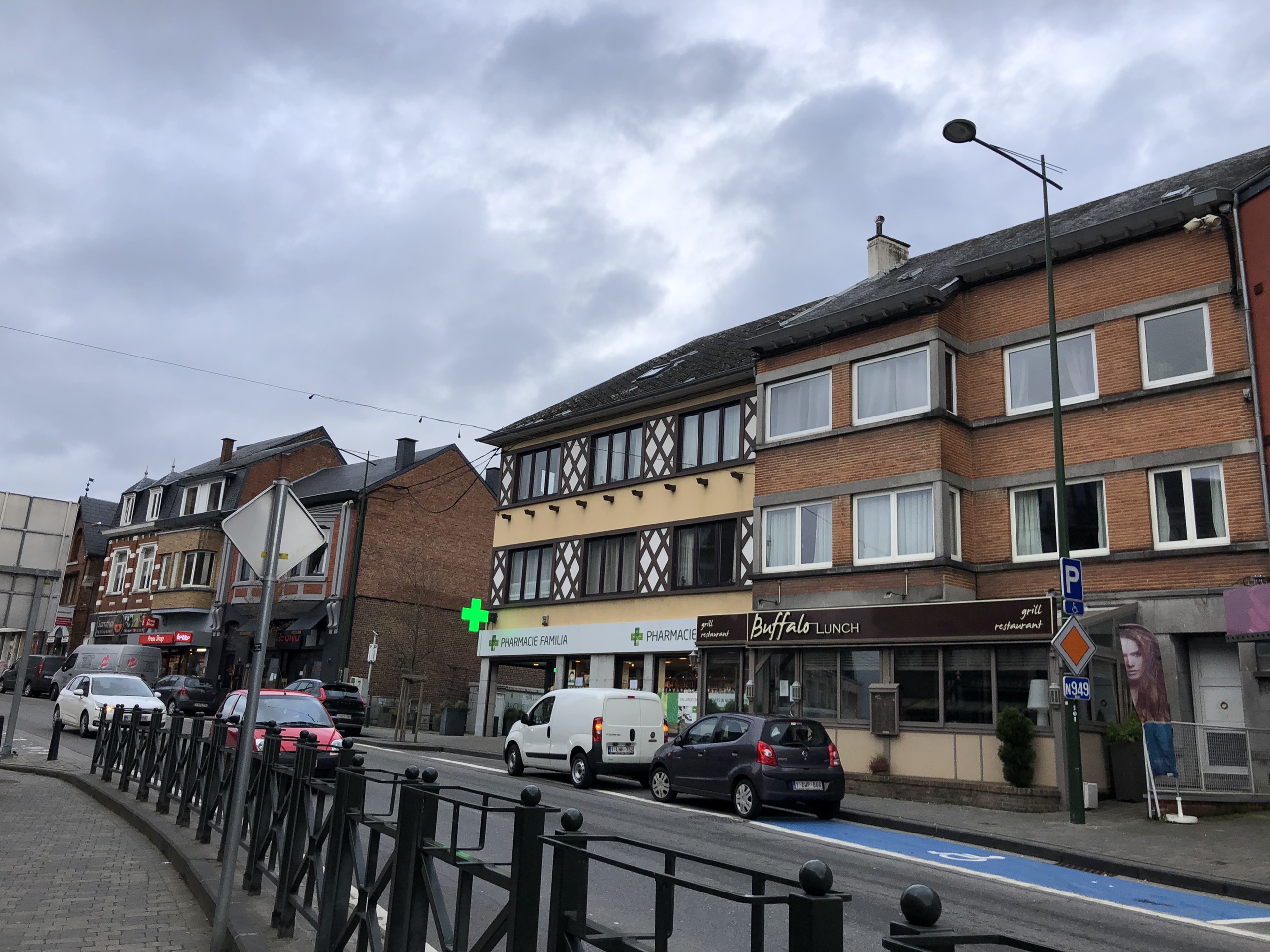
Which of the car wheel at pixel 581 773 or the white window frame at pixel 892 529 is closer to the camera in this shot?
the car wheel at pixel 581 773

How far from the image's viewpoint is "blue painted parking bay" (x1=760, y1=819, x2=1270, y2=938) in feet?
32.0

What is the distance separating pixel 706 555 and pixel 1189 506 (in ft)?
38.2

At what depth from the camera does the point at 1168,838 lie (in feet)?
43.1

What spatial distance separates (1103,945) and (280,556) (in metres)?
6.99

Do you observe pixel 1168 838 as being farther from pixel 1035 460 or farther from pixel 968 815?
pixel 1035 460

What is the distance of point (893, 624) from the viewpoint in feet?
63.3

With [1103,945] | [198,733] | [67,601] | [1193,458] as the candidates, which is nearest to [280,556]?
[198,733]

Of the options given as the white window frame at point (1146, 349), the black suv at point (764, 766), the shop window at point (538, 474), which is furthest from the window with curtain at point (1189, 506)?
the shop window at point (538, 474)

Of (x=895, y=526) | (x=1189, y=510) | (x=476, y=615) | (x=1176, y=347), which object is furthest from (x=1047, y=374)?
(x=476, y=615)

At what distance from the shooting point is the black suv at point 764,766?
599 inches

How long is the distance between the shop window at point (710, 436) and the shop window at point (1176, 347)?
995 cm

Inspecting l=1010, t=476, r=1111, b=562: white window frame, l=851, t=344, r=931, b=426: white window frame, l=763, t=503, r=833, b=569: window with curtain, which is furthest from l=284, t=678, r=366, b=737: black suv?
l=1010, t=476, r=1111, b=562: white window frame

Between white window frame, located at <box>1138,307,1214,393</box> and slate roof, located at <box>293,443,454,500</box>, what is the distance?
99.2 feet

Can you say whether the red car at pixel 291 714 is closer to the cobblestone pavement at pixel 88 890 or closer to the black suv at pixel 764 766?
the cobblestone pavement at pixel 88 890
